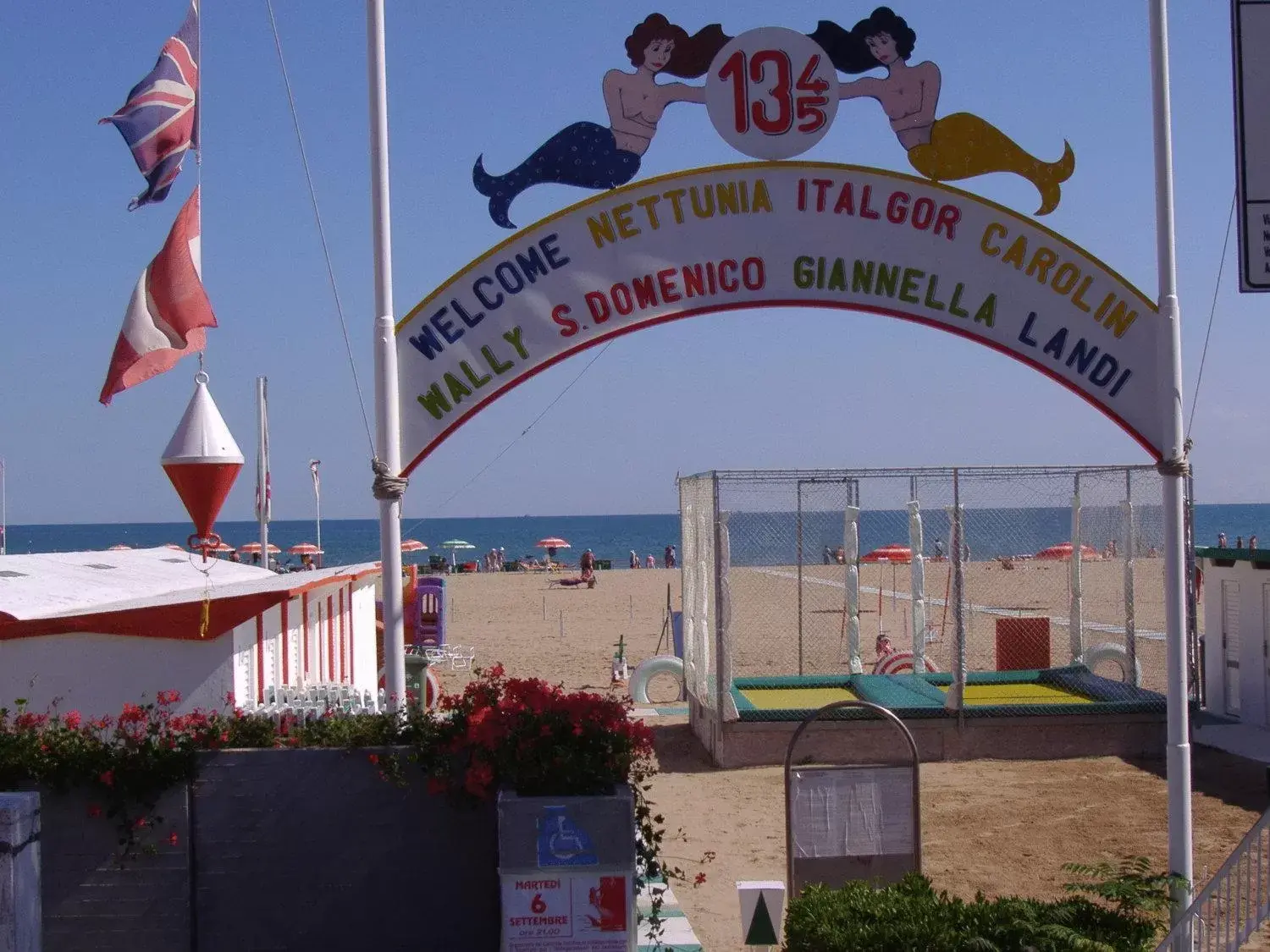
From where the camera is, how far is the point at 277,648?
10883 mm

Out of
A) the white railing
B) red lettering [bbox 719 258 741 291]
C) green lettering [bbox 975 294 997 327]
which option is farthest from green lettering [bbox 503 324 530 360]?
the white railing

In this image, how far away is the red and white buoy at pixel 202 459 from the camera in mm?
7820

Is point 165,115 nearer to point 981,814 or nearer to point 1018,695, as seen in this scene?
point 981,814

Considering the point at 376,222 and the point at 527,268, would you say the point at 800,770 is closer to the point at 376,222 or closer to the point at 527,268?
the point at 527,268

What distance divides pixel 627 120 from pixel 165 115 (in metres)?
2.60

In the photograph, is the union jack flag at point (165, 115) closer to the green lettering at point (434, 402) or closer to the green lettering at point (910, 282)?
the green lettering at point (434, 402)

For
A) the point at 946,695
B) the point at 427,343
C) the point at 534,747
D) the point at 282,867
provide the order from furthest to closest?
the point at 946,695, the point at 427,343, the point at 282,867, the point at 534,747

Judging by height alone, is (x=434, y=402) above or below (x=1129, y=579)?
above

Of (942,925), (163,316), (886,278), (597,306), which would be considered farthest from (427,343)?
(942,925)

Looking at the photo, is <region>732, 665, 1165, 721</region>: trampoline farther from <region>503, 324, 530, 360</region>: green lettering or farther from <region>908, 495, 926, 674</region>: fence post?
<region>503, 324, 530, 360</region>: green lettering

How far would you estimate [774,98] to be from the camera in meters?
7.15

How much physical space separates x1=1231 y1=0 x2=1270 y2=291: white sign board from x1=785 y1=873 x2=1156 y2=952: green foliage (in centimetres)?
326

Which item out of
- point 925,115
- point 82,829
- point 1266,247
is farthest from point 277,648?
point 1266,247

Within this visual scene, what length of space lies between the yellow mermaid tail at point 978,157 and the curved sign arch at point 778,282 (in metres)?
0.15
